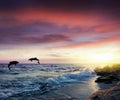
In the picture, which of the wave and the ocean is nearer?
the ocean

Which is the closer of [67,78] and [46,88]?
[46,88]

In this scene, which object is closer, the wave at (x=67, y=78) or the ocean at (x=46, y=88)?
the ocean at (x=46, y=88)

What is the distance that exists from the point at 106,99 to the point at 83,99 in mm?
3184

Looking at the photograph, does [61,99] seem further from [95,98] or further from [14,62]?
[14,62]

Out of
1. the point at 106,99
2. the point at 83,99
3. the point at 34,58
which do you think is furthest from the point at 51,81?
the point at 34,58

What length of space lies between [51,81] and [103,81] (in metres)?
8.59

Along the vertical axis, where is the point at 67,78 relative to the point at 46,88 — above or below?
above

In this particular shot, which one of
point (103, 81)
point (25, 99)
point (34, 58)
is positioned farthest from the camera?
point (103, 81)

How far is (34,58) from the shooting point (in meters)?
7.51

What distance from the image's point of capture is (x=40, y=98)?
18.8 m

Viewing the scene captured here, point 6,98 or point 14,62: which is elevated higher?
point 14,62

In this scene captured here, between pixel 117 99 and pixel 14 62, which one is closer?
pixel 14 62

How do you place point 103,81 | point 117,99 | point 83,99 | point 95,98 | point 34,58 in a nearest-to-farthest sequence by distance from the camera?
1. point 34,58
2. point 117,99
3. point 95,98
4. point 83,99
5. point 103,81

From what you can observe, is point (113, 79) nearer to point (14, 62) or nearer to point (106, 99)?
point (106, 99)
